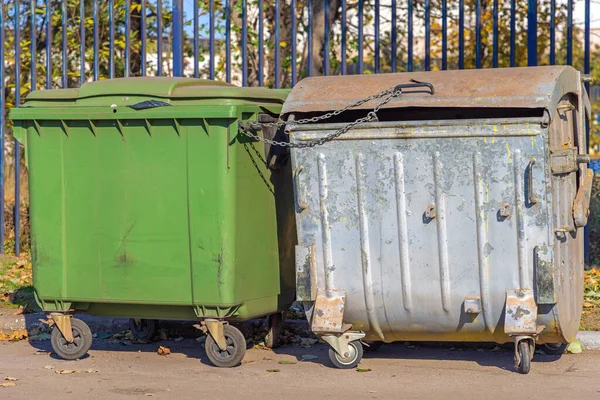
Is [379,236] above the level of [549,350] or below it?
above

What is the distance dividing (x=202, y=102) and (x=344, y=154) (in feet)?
2.69

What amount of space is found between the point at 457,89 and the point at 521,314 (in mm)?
1165

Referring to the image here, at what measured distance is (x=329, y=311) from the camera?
5.28 meters

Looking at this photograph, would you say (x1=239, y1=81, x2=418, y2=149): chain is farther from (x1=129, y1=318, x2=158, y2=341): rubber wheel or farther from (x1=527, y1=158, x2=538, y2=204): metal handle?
(x1=129, y1=318, x2=158, y2=341): rubber wheel

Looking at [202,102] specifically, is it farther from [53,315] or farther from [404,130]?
[53,315]

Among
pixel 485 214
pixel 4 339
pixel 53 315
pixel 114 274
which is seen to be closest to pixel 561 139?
pixel 485 214

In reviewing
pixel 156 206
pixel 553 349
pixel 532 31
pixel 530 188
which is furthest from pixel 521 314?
pixel 532 31

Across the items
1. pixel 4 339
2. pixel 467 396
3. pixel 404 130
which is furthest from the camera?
pixel 4 339

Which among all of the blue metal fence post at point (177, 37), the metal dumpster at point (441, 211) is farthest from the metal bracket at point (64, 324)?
the blue metal fence post at point (177, 37)

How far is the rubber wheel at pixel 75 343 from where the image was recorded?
575cm

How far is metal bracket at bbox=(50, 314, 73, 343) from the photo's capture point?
18.7 feet

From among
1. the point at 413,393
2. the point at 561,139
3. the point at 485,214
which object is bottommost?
the point at 413,393

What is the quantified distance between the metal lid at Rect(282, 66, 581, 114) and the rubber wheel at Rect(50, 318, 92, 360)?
1.73 m

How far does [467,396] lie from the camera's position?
4.75 meters
